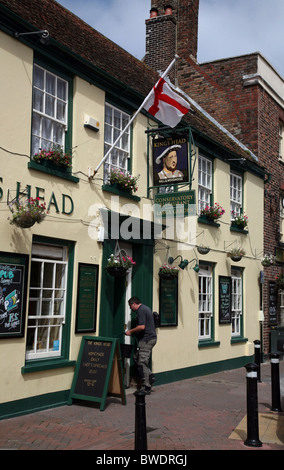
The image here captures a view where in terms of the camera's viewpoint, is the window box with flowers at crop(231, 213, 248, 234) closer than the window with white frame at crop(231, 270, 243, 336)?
Yes

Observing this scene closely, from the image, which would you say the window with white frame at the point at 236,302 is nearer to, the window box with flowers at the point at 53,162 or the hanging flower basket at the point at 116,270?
the hanging flower basket at the point at 116,270

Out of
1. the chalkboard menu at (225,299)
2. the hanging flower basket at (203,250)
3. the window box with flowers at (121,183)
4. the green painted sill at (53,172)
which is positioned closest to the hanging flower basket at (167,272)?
the hanging flower basket at (203,250)

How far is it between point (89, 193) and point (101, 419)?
3.82 m

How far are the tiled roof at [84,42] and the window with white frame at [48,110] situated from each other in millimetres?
605

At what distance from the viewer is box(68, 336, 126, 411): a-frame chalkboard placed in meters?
8.00

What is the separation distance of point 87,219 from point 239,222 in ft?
21.5

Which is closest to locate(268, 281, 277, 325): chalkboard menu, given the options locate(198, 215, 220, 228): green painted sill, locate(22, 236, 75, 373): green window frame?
locate(198, 215, 220, 228): green painted sill

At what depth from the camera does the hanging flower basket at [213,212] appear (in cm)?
1277

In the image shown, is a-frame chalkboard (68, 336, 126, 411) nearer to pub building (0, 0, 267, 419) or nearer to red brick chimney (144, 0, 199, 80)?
pub building (0, 0, 267, 419)

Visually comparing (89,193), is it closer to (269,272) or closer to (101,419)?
(101,419)

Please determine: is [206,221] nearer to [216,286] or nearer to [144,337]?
[216,286]

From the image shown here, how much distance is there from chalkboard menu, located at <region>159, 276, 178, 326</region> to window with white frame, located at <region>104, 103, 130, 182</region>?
8.65 ft

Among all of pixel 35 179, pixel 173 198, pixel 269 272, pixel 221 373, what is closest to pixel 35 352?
pixel 35 179

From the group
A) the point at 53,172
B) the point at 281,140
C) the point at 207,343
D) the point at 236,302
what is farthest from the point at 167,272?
the point at 281,140
